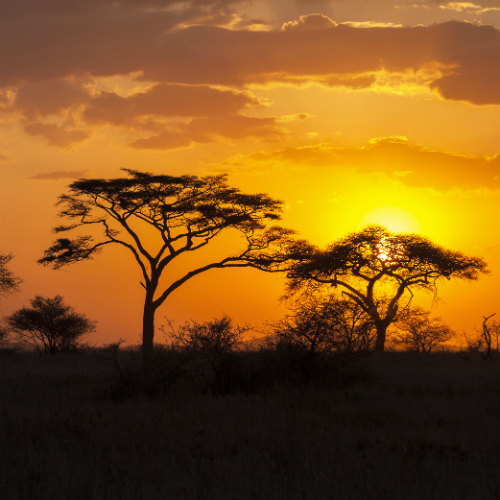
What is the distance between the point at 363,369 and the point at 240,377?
10.4 ft

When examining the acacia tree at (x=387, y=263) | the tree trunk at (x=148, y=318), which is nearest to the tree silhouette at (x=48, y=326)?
the tree trunk at (x=148, y=318)

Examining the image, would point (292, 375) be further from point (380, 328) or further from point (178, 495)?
point (380, 328)

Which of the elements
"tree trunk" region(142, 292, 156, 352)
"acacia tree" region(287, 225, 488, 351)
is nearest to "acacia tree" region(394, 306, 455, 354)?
"acacia tree" region(287, 225, 488, 351)

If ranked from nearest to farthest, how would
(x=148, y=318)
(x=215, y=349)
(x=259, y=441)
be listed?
(x=259, y=441)
(x=215, y=349)
(x=148, y=318)

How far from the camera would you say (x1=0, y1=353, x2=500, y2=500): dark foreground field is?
21.1ft

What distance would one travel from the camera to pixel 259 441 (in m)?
8.47

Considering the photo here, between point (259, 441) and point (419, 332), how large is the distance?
82.3 feet

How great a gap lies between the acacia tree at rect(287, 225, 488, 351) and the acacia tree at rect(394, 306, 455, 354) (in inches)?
73.6

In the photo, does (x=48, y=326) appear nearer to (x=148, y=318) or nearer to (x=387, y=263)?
(x=148, y=318)

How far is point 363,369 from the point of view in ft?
46.2

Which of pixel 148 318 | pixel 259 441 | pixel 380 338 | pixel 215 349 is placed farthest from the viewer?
pixel 148 318

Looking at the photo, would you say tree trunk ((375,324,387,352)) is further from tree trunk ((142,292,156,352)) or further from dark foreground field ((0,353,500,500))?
dark foreground field ((0,353,500,500))

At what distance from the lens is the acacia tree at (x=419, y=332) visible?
101 feet

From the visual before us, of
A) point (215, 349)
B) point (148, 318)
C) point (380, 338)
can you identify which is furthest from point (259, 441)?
point (148, 318)
